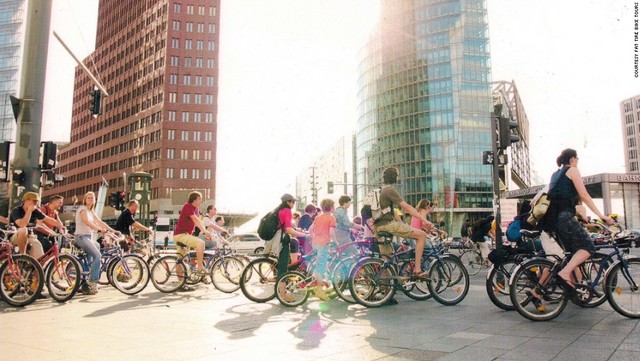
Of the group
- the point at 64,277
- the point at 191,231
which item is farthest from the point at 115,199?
the point at 64,277

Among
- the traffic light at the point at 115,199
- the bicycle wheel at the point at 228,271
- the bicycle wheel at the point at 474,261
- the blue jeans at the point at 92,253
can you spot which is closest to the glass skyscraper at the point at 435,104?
the traffic light at the point at 115,199

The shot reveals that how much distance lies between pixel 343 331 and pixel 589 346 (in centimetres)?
241

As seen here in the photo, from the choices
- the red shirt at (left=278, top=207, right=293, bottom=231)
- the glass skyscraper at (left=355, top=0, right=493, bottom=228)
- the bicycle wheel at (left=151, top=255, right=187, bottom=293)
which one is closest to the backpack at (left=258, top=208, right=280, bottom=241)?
the red shirt at (left=278, top=207, right=293, bottom=231)

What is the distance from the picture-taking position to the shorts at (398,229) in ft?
24.4

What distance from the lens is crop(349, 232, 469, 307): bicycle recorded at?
24.3 ft

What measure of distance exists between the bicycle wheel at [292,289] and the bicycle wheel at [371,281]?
0.82m

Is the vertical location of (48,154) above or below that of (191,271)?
above

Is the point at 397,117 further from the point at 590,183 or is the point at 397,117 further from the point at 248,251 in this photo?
the point at 248,251

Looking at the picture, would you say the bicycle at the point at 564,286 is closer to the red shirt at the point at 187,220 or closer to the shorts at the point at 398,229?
the shorts at the point at 398,229

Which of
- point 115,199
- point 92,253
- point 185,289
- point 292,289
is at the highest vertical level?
point 115,199

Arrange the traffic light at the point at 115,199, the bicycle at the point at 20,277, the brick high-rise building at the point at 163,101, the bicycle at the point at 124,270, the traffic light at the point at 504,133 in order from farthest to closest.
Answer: the brick high-rise building at the point at 163,101, the traffic light at the point at 115,199, the traffic light at the point at 504,133, the bicycle at the point at 124,270, the bicycle at the point at 20,277

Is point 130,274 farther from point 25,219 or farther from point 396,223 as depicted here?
point 396,223

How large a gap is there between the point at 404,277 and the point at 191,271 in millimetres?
4332

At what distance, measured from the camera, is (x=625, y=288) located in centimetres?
594
